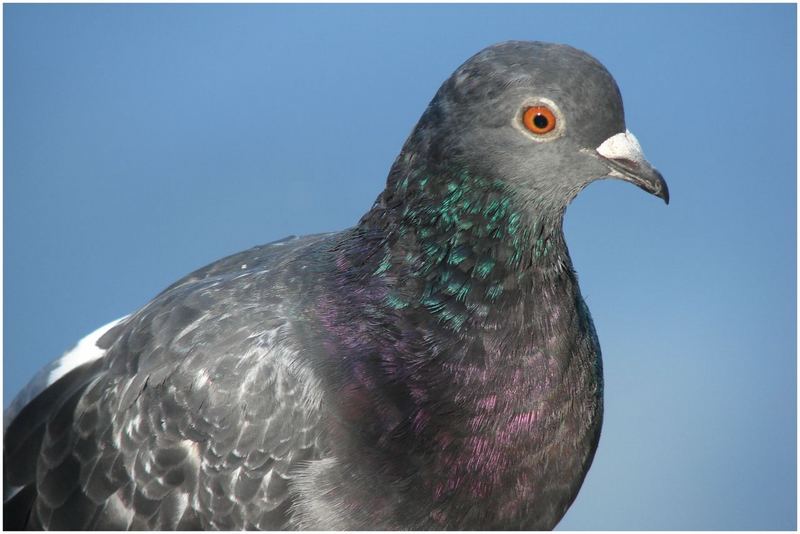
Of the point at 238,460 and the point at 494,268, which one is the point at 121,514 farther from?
the point at 494,268

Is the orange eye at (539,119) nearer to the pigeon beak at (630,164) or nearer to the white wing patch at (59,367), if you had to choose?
the pigeon beak at (630,164)

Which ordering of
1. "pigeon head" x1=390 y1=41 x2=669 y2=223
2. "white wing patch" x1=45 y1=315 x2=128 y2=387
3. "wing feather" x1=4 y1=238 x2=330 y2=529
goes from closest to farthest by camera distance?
"pigeon head" x1=390 y1=41 x2=669 y2=223
"wing feather" x1=4 y1=238 x2=330 y2=529
"white wing patch" x1=45 y1=315 x2=128 y2=387

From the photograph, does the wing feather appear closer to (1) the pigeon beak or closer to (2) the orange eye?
(2) the orange eye

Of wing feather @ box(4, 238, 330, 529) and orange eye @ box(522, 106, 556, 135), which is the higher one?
orange eye @ box(522, 106, 556, 135)

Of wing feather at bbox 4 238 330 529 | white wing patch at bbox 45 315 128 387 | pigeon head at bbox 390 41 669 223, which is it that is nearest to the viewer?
pigeon head at bbox 390 41 669 223

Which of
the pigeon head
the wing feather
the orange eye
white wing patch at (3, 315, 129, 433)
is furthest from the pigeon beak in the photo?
white wing patch at (3, 315, 129, 433)

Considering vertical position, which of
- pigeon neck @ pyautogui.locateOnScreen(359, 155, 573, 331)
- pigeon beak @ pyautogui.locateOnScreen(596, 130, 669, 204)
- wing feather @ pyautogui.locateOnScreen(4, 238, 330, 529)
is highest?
pigeon beak @ pyautogui.locateOnScreen(596, 130, 669, 204)

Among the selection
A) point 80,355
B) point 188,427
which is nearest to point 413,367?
point 188,427

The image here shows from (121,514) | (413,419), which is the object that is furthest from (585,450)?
(121,514)

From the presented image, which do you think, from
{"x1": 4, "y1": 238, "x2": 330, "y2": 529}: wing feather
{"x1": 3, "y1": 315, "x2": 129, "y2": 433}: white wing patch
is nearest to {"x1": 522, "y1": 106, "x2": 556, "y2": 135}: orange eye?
{"x1": 4, "y1": 238, "x2": 330, "y2": 529}: wing feather

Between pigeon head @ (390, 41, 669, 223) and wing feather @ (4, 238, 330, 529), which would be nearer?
pigeon head @ (390, 41, 669, 223)
